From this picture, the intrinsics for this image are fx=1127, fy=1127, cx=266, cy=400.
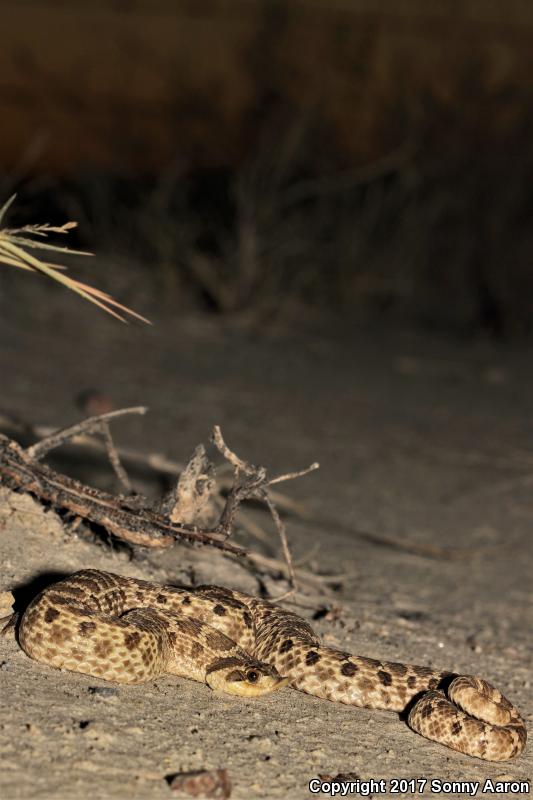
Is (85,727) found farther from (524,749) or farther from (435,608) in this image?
(435,608)

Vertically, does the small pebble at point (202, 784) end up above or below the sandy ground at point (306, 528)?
below

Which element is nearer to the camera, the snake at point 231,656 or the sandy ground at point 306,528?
the sandy ground at point 306,528

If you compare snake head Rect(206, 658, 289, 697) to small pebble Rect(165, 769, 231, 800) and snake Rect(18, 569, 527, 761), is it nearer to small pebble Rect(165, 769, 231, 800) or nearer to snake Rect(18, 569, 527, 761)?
snake Rect(18, 569, 527, 761)

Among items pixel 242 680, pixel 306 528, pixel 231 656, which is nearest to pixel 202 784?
pixel 242 680

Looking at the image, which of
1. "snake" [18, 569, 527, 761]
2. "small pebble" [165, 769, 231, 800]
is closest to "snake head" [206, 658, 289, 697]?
"snake" [18, 569, 527, 761]

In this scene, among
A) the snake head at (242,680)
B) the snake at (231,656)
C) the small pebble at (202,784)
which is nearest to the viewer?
the small pebble at (202,784)

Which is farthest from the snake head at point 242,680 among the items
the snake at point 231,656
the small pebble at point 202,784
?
the small pebble at point 202,784

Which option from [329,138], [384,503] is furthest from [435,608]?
[329,138]

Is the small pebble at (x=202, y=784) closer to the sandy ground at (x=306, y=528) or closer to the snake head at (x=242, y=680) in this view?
the sandy ground at (x=306, y=528)
